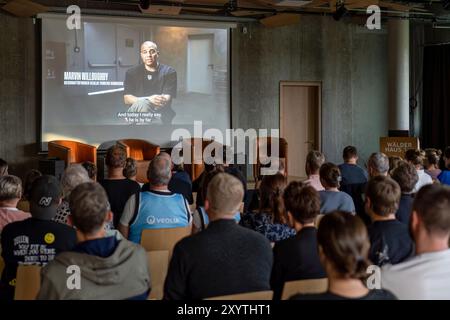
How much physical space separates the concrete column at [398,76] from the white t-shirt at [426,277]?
34.0 feet

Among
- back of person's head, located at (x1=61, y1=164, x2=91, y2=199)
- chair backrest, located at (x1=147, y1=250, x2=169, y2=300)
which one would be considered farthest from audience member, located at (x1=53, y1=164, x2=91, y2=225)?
chair backrest, located at (x1=147, y1=250, x2=169, y2=300)

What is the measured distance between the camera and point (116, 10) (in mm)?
10602

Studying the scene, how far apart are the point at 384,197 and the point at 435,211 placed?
794 millimetres

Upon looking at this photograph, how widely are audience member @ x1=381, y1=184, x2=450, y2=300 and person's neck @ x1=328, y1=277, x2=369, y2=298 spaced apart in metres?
0.48

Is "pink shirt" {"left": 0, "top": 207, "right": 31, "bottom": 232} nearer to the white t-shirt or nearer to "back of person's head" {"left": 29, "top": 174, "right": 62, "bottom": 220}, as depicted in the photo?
"back of person's head" {"left": 29, "top": 174, "right": 62, "bottom": 220}

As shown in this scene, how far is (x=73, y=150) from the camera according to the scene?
9953mm

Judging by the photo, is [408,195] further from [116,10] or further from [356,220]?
[116,10]

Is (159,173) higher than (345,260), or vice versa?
(159,173)

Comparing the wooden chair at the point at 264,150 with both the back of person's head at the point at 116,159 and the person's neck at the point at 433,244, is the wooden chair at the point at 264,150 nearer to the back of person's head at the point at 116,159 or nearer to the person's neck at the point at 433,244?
the back of person's head at the point at 116,159

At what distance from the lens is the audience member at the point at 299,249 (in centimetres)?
261

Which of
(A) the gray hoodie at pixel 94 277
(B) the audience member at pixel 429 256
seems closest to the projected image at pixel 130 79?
(A) the gray hoodie at pixel 94 277

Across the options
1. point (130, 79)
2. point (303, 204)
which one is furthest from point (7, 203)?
point (130, 79)

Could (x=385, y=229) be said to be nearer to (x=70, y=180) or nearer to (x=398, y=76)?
(x=70, y=180)
